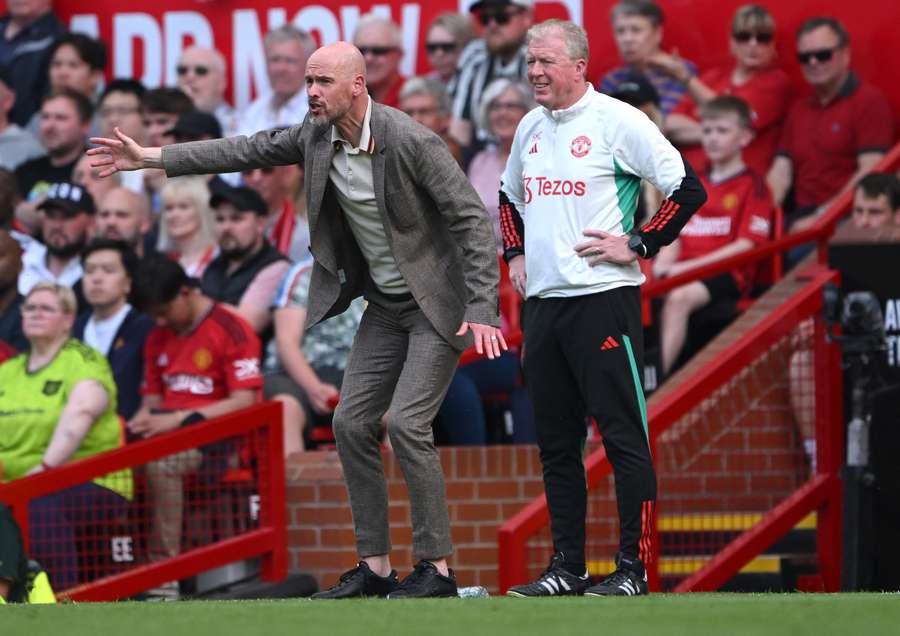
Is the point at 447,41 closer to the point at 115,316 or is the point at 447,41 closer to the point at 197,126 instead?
the point at 197,126

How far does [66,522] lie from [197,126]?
336 cm

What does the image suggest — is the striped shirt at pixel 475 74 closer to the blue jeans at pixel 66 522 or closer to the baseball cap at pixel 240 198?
the baseball cap at pixel 240 198

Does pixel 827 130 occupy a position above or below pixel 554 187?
above

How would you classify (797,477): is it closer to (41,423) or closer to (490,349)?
(490,349)

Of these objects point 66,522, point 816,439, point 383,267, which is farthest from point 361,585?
point 816,439

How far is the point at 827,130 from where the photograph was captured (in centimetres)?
1034

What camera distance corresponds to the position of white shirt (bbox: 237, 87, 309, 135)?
11.6 m

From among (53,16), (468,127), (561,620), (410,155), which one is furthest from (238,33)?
(561,620)

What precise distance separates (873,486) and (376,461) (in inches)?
105

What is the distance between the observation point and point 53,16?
12.5 meters

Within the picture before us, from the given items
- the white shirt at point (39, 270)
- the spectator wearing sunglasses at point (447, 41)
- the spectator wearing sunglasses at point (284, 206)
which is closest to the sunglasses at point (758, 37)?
the spectator wearing sunglasses at point (447, 41)

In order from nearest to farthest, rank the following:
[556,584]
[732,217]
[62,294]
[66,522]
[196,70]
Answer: [556,584] < [66,522] < [62,294] < [732,217] < [196,70]

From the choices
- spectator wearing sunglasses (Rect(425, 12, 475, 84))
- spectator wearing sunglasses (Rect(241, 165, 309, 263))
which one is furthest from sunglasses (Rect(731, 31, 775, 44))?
spectator wearing sunglasses (Rect(241, 165, 309, 263))

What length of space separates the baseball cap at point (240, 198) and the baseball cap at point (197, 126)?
3.17 ft
